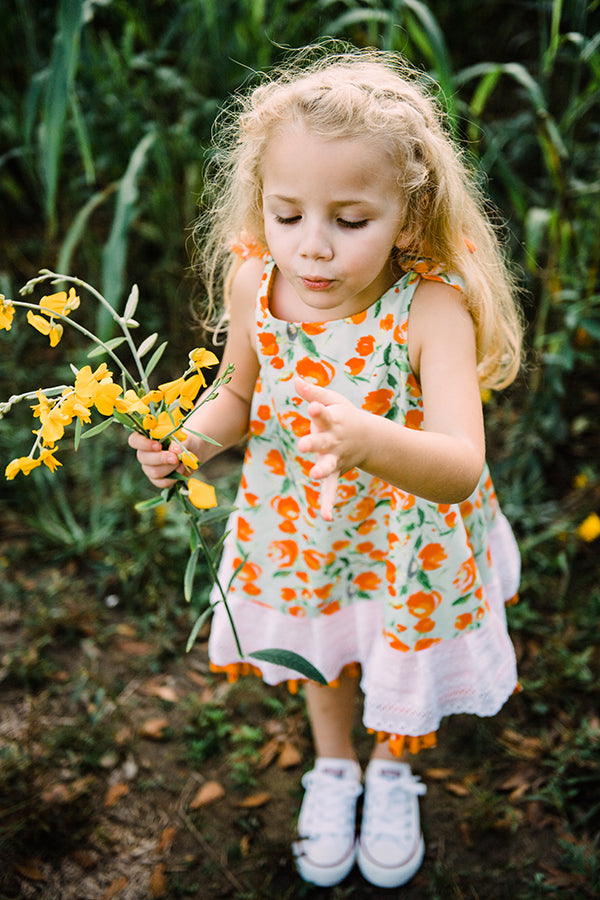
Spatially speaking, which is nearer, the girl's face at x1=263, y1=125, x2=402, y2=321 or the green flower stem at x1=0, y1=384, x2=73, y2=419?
the green flower stem at x1=0, y1=384, x2=73, y2=419

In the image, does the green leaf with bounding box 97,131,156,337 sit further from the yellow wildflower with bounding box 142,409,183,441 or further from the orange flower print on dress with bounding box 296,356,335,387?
the yellow wildflower with bounding box 142,409,183,441

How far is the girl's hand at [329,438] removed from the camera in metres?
0.67

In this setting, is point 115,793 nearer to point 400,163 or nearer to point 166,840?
point 166,840

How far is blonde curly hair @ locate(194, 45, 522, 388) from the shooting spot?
2.62 ft

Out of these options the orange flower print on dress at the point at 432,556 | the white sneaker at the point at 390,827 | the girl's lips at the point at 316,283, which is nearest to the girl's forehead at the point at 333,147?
the girl's lips at the point at 316,283

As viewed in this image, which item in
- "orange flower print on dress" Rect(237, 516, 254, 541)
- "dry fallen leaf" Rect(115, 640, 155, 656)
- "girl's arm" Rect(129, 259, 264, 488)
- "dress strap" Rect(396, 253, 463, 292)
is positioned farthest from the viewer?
"dry fallen leaf" Rect(115, 640, 155, 656)

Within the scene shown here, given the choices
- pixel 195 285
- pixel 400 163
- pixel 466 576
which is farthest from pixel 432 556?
pixel 195 285

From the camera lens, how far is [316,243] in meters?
0.80

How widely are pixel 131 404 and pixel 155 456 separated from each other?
0.32 ft

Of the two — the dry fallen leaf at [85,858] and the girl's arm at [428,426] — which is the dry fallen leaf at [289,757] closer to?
the dry fallen leaf at [85,858]

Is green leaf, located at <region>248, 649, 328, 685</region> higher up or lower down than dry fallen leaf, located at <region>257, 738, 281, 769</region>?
higher up

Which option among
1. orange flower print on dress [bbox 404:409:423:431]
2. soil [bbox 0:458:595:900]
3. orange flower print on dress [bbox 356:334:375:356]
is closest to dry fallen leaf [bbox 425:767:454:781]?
soil [bbox 0:458:595:900]

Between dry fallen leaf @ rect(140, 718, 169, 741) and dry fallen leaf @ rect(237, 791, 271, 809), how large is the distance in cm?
22

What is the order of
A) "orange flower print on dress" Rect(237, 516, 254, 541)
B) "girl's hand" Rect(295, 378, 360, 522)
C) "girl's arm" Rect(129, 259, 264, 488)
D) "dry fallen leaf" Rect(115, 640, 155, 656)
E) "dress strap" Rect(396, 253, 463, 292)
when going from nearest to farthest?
"girl's hand" Rect(295, 378, 360, 522) < "dress strap" Rect(396, 253, 463, 292) < "girl's arm" Rect(129, 259, 264, 488) < "orange flower print on dress" Rect(237, 516, 254, 541) < "dry fallen leaf" Rect(115, 640, 155, 656)
